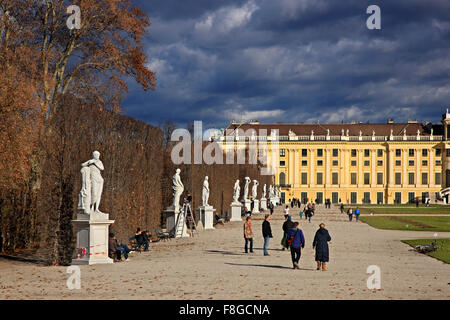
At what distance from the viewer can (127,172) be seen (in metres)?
29.0

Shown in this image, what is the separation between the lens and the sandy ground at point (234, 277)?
1245cm

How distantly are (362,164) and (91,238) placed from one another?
334 feet

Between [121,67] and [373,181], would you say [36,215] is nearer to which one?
[121,67]

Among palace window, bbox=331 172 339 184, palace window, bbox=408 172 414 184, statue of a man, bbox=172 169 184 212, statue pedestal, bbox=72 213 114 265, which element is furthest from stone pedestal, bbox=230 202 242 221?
palace window, bbox=408 172 414 184

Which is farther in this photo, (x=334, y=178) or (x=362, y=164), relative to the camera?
(x=334, y=178)

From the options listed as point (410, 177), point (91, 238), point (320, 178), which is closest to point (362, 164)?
point (320, 178)

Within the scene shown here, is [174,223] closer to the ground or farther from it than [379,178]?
closer to the ground

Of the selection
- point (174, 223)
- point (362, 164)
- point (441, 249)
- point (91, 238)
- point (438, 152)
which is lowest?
point (441, 249)

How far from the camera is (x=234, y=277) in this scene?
15016 millimetres

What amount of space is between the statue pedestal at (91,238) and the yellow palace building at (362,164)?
305ft

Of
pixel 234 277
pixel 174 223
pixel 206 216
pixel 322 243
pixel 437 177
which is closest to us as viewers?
pixel 234 277

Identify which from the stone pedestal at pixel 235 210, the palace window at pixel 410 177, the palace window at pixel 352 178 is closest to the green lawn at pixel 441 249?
the stone pedestal at pixel 235 210

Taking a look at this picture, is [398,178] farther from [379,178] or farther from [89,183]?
[89,183]

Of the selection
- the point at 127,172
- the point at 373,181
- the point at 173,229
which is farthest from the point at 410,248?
the point at 373,181
